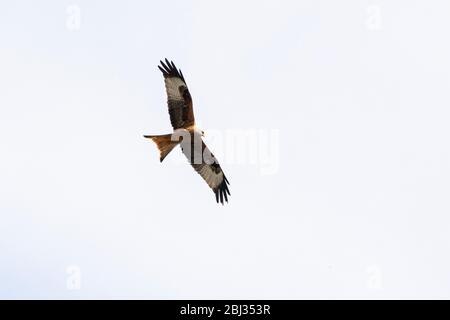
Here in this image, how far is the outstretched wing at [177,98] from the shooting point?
14164 mm

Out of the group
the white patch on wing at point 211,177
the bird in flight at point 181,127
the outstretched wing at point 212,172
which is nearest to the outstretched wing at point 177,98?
the bird in flight at point 181,127

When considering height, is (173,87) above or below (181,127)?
above

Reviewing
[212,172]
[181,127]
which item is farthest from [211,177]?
[181,127]

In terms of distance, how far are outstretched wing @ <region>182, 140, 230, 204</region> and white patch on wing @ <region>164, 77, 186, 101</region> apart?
118 centimetres

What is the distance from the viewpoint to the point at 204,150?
14.6 meters

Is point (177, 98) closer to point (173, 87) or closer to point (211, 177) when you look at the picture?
point (173, 87)

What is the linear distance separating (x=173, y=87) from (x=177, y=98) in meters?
0.22

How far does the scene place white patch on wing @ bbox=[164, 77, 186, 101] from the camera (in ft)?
47.1

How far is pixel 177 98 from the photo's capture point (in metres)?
14.3
